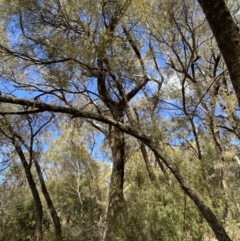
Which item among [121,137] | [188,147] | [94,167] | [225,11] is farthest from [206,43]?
[94,167]

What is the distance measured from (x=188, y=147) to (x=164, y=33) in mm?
4774

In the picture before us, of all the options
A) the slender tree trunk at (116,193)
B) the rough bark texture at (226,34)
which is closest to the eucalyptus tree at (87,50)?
the slender tree trunk at (116,193)

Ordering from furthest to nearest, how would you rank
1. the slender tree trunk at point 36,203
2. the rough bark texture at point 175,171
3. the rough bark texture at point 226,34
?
the slender tree trunk at point 36,203 → the rough bark texture at point 175,171 → the rough bark texture at point 226,34

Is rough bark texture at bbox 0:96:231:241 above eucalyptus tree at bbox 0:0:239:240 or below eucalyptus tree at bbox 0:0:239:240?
below

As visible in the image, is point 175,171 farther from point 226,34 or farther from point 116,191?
point 116,191

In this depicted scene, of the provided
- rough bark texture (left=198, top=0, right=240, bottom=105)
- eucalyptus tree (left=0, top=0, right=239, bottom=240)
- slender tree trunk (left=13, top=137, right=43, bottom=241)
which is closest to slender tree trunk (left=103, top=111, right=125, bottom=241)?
eucalyptus tree (left=0, top=0, right=239, bottom=240)

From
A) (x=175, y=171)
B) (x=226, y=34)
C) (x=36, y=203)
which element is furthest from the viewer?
(x=36, y=203)

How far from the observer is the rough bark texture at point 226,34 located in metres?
3.08

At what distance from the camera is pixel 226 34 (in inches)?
126

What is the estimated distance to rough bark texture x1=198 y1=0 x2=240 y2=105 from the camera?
3079 millimetres

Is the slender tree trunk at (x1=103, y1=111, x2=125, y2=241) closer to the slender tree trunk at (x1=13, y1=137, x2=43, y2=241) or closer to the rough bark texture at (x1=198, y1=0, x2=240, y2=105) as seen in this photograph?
the slender tree trunk at (x1=13, y1=137, x2=43, y2=241)

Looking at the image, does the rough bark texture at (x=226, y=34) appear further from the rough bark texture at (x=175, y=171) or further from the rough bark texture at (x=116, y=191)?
the rough bark texture at (x=116, y=191)

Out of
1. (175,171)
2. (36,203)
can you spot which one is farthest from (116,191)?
(36,203)

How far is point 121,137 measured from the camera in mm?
7969
